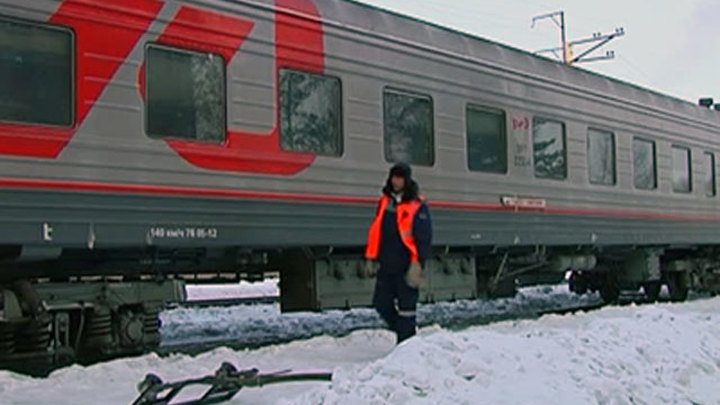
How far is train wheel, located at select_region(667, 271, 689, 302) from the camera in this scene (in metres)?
16.6

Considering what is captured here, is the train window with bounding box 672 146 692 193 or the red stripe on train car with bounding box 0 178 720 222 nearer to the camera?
the red stripe on train car with bounding box 0 178 720 222

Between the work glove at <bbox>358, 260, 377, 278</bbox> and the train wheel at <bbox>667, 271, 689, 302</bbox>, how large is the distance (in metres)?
8.54

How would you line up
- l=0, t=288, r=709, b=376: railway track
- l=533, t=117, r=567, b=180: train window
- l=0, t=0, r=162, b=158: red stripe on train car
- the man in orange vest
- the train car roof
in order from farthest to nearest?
1. l=533, t=117, r=567, b=180: train window
2. the train car roof
3. l=0, t=288, r=709, b=376: railway track
4. the man in orange vest
5. l=0, t=0, r=162, b=158: red stripe on train car

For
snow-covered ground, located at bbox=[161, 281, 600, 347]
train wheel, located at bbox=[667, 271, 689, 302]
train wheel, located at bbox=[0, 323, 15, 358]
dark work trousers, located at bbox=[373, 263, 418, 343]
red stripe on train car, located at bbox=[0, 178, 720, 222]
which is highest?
red stripe on train car, located at bbox=[0, 178, 720, 222]

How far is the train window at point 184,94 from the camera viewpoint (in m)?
7.75

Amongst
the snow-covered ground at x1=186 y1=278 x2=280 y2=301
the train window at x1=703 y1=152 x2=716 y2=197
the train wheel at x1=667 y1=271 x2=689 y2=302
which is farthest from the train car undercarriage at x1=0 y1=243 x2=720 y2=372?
the snow-covered ground at x1=186 y1=278 x2=280 y2=301

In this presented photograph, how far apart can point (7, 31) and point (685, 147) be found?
11.9m

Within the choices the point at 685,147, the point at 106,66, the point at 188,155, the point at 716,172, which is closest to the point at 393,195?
the point at 188,155

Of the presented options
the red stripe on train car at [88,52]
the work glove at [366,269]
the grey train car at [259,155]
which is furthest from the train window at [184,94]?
the work glove at [366,269]

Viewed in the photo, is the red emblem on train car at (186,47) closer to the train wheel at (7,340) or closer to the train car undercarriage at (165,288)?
the train car undercarriage at (165,288)

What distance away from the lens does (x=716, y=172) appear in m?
16.6

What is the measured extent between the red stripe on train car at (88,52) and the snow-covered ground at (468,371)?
168 centimetres

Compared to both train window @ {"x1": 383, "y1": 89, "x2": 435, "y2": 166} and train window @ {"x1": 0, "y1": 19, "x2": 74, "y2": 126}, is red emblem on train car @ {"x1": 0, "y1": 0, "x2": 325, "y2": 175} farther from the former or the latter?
train window @ {"x1": 383, "y1": 89, "x2": 435, "y2": 166}

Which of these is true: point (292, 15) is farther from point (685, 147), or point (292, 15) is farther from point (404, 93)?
point (685, 147)
